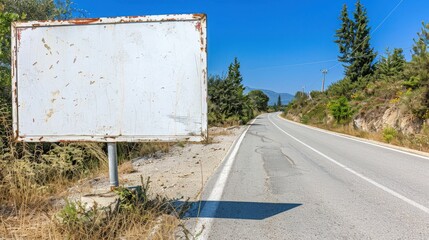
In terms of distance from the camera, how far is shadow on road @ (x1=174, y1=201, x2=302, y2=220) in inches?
175

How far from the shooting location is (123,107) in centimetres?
368

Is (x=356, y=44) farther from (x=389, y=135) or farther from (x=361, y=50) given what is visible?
(x=389, y=135)

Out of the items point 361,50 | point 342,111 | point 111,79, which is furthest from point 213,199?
point 361,50

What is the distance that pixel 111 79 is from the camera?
3.70 m

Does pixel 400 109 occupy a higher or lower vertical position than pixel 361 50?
lower

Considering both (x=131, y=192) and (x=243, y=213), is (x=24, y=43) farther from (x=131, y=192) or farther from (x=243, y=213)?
(x=243, y=213)

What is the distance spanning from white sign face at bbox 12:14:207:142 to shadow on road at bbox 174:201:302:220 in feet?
4.92

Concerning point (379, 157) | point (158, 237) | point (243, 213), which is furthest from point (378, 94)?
point (158, 237)

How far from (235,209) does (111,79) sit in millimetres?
2718

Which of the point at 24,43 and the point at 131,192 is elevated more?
the point at 24,43

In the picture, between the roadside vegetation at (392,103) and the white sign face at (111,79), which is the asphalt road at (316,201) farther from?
the roadside vegetation at (392,103)

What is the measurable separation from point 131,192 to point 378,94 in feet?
82.2

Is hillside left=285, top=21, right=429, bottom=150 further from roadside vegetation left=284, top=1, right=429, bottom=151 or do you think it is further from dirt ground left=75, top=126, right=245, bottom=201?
dirt ground left=75, top=126, right=245, bottom=201

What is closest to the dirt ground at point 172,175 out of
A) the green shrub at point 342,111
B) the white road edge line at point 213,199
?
the white road edge line at point 213,199
